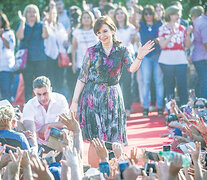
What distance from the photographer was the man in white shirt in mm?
8227

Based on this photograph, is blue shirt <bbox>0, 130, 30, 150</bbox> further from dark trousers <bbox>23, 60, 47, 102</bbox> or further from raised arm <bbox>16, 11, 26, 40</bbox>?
dark trousers <bbox>23, 60, 47, 102</bbox>

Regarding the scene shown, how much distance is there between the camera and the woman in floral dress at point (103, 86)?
7.83 metres

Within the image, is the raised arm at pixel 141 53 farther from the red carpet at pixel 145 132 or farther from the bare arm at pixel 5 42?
the bare arm at pixel 5 42

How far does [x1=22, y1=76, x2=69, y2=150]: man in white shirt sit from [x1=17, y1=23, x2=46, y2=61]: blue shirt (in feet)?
15.4

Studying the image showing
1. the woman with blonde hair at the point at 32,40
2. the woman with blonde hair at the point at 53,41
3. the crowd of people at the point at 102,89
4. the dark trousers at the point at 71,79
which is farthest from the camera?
the dark trousers at the point at 71,79

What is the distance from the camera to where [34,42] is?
1309 cm

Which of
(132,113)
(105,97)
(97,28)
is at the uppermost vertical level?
(97,28)

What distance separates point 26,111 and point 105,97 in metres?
0.99

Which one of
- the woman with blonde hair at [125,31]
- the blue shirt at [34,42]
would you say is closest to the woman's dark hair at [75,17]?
the blue shirt at [34,42]

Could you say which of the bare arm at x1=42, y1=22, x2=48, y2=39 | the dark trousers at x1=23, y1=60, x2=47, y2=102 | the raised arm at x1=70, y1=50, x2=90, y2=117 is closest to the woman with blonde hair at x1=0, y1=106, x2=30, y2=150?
the raised arm at x1=70, y1=50, x2=90, y2=117

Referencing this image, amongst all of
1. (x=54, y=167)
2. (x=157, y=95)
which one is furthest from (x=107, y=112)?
(x=157, y=95)

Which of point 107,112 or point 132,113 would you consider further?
point 132,113

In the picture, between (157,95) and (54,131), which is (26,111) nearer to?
(54,131)

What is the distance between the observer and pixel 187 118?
8.64 m
